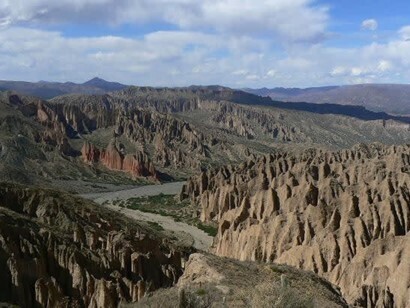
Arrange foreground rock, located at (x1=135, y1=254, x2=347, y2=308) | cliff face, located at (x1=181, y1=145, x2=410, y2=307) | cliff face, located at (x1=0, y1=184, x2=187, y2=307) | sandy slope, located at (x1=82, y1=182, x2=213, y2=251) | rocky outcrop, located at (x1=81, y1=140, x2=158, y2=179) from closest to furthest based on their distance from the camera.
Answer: foreground rock, located at (x1=135, y1=254, x2=347, y2=308) < cliff face, located at (x1=0, y1=184, x2=187, y2=307) < cliff face, located at (x1=181, y1=145, x2=410, y2=307) < sandy slope, located at (x1=82, y1=182, x2=213, y2=251) < rocky outcrop, located at (x1=81, y1=140, x2=158, y2=179)

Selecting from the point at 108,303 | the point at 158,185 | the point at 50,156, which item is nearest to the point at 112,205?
the point at 158,185

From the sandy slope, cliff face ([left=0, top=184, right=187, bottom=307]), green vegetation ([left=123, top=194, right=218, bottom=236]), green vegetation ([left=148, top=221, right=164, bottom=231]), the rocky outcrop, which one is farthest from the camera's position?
the rocky outcrop

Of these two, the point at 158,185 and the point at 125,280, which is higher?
the point at 125,280

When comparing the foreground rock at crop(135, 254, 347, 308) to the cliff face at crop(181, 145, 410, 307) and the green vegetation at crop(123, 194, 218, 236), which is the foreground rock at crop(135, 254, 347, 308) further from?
the green vegetation at crop(123, 194, 218, 236)

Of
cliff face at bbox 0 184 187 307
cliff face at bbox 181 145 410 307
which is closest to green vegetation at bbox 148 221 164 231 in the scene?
cliff face at bbox 181 145 410 307

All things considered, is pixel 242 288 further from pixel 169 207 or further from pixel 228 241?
pixel 169 207

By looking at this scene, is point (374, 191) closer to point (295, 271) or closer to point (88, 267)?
point (295, 271)

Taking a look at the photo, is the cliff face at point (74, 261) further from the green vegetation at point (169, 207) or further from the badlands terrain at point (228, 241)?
the green vegetation at point (169, 207)

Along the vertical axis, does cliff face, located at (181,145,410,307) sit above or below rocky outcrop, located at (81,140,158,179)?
above
